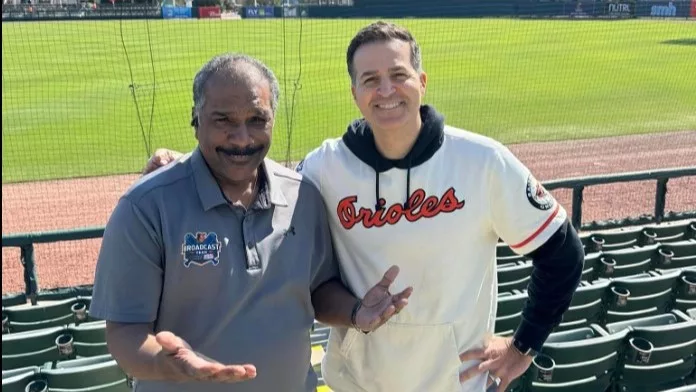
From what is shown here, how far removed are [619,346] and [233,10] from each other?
1624 inches

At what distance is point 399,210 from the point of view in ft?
7.08

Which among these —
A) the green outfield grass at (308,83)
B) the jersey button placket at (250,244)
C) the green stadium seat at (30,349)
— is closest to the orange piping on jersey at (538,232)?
the jersey button placket at (250,244)

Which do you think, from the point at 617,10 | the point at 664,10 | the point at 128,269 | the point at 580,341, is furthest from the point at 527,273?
the point at 664,10

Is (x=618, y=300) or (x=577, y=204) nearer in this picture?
(x=618, y=300)

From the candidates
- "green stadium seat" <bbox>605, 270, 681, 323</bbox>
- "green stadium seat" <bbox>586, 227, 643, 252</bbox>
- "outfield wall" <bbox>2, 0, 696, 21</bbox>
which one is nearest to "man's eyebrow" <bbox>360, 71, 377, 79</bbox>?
"green stadium seat" <bbox>605, 270, 681, 323</bbox>

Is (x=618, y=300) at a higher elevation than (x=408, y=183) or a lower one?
lower

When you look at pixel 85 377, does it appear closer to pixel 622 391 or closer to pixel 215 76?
pixel 215 76

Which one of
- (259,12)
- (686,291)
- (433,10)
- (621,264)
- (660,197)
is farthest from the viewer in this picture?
(259,12)

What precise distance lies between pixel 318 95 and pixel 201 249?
15479 mm

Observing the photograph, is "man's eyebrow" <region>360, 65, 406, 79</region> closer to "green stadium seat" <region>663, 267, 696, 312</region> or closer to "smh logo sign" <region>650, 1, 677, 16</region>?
"green stadium seat" <region>663, 267, 696, 312</region>

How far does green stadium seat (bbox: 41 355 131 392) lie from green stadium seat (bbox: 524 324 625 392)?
6.12ft

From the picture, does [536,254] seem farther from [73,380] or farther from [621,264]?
[621,264]

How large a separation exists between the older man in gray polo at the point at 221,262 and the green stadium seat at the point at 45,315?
2.38 m

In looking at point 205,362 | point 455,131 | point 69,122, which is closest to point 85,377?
point 205,362
